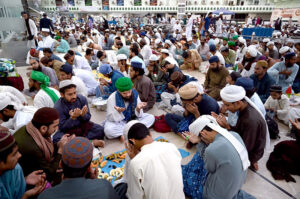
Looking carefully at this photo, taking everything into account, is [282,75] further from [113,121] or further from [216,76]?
[113,121]

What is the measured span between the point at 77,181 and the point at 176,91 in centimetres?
310

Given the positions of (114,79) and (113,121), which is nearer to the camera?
(113,121)

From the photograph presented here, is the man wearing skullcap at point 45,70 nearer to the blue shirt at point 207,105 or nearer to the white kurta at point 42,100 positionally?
the white kurta at point 42,100

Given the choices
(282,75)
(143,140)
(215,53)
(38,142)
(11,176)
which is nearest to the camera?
(11,176)

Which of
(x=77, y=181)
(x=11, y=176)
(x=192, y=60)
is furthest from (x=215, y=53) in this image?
(x=11, y=176)

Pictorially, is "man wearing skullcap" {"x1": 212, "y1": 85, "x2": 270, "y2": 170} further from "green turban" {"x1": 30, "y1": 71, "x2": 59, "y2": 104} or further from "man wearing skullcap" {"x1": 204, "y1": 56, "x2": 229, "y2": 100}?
"green turban" {"x1": 30, "y1": 71, "x2": 59, "y2": 104}

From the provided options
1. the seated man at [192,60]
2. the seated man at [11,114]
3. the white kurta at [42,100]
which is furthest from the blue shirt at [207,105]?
the seated man at [192,60]

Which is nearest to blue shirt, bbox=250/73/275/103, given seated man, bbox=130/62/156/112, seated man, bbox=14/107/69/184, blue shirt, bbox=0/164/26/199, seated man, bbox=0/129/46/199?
seated man, bbox=130/62/156/112

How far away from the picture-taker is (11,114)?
7.78ft

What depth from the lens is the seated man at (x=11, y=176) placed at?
1.41 metres

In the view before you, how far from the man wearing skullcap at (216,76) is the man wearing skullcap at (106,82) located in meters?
2.21

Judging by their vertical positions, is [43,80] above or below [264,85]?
above

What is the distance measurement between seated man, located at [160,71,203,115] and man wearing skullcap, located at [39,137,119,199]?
7.99ft

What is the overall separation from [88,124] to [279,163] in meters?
2.95
